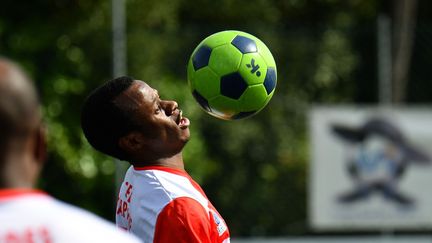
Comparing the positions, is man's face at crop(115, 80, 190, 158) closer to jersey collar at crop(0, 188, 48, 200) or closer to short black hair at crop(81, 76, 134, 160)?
short black hair at crop(81, 76, 134, 160)

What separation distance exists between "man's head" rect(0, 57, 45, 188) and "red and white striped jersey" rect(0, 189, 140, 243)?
0.04 m

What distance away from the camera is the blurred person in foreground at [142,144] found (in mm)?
4234

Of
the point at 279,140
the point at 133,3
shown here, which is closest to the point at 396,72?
the point at 279,140

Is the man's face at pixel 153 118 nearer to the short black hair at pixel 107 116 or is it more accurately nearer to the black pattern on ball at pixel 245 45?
the short black hair at pixel 107 116

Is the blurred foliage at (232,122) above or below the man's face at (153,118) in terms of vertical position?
below

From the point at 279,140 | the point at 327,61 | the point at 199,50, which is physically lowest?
the point at 279,140

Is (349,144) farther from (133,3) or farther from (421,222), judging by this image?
(133,3)

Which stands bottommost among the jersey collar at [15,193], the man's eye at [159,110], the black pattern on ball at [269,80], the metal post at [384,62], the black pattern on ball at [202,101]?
the metal post at [384,62]

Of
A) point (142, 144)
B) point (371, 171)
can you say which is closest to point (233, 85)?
point (142, 144)

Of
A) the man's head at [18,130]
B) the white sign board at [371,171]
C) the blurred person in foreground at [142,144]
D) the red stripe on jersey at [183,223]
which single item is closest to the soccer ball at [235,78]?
the blurred person in foreground at [142,144]

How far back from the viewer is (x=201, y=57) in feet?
17.4

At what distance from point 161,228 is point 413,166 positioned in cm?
660

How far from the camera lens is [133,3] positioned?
14305mm

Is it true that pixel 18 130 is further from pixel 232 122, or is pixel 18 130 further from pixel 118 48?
pixel 232 122
